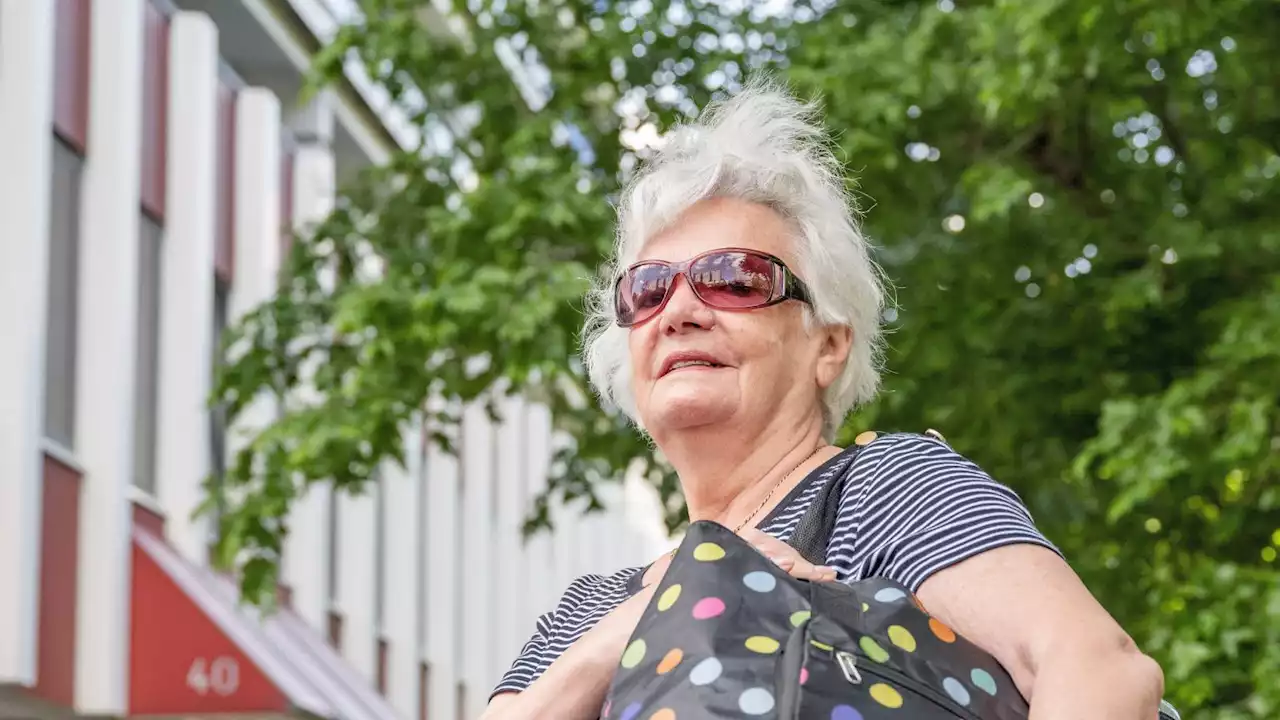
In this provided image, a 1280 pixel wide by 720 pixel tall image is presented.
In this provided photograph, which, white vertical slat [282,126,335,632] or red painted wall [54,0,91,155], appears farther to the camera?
white vertical slat [282,126,335,632]

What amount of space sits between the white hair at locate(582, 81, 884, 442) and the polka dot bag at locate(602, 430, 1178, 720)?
84cm

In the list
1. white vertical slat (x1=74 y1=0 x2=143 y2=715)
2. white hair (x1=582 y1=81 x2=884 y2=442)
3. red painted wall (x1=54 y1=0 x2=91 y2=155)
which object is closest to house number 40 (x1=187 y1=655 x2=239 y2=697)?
white vertical slat (x1=74 y1=0 x2=143 y2=715)

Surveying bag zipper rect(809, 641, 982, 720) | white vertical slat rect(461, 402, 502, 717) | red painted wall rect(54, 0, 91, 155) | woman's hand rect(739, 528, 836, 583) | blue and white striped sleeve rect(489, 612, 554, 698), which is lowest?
white vertical slat rect(461, 402, 502, 717)

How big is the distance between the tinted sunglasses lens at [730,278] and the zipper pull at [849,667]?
91 cm

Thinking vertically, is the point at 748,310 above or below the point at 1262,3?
below

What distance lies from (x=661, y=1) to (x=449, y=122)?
1690mm

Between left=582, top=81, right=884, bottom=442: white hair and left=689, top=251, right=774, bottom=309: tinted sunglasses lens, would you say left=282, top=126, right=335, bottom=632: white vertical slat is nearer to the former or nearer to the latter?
left=582, top=81, right=884, bottom=442: white hair

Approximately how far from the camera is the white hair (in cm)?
305

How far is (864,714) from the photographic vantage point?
2.08 meters

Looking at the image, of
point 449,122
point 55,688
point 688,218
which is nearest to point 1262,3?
point 449,122

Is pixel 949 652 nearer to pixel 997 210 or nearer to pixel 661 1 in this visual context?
pixel 997 210

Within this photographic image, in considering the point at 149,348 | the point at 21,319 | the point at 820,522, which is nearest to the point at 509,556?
the point at 149,348

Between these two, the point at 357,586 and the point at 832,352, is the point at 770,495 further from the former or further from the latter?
the point at 357,586

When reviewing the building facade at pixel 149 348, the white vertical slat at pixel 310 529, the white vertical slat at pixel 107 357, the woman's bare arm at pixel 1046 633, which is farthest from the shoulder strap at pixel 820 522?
the white vertical slat at pixel 310 529
